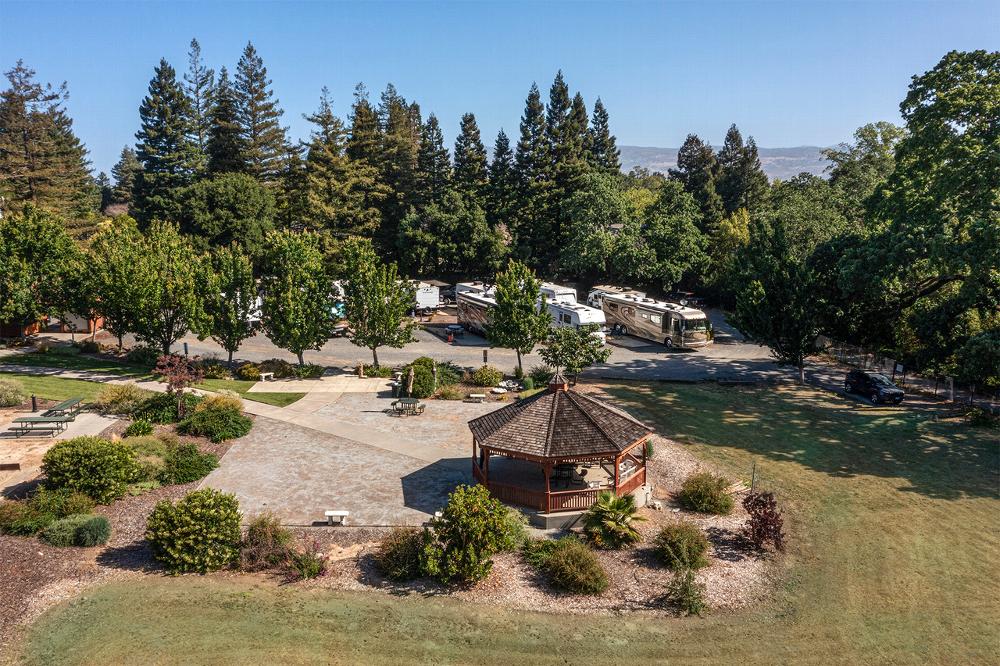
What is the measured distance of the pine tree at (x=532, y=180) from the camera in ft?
225

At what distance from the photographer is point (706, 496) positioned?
21.6 m

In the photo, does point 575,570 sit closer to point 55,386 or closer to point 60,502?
point 60,502

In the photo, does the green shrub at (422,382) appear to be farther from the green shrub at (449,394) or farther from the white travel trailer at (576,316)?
the white travel trailer at (576,316)

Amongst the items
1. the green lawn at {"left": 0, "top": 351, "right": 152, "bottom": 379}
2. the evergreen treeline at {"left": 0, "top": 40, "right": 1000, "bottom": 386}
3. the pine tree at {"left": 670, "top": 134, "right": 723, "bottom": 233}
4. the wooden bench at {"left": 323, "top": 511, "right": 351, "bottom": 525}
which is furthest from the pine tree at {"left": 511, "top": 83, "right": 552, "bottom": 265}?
the wooden bench at {"left": 323, "top": 511, "right": 351, "bottom": 525}

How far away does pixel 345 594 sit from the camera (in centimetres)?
1692

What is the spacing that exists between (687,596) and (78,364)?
117 ft

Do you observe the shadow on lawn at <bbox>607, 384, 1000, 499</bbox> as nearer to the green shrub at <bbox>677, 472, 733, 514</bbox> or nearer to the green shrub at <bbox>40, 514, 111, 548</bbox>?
the green shrub at <bbox>677, 472, 733, 514</bbox>

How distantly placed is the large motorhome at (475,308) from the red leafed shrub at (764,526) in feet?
94.7

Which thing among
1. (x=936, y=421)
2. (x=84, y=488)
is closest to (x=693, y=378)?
(x=936, y=421)

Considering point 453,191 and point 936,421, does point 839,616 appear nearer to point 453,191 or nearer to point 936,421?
point 936,421

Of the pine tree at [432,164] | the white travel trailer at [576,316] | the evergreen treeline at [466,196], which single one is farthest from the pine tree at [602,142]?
the white travel trailer at [576,316]

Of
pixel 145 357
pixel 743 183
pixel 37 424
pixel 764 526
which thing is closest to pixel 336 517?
pixel 764 526

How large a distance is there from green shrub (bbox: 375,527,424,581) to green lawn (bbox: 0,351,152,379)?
77.8 ft

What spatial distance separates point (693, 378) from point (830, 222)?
21468mm
